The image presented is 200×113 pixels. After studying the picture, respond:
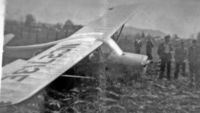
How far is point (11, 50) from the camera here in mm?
2018

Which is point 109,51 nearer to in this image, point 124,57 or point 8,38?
point 124,57

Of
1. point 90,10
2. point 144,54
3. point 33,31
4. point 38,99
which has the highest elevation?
point 90,10

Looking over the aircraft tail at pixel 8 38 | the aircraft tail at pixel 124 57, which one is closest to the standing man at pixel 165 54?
the aircraft tail at pixel 124 57

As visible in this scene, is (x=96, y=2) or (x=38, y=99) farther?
(x=96, y=2)

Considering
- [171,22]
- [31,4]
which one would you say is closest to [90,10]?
[31,4]

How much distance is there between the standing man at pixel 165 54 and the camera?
203 centimetres

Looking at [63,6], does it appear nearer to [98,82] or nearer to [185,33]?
[98,82]

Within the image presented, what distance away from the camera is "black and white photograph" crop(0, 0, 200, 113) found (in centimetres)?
199

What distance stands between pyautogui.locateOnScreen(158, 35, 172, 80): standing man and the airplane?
120mm

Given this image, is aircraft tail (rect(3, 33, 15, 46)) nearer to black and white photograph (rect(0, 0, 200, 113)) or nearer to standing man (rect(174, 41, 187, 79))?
black and white photograph (rect(0, 0, 200, 113))

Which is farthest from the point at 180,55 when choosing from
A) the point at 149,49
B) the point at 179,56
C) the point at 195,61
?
the point at 149,49

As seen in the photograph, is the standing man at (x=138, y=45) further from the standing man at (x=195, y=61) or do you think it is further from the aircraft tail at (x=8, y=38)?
the aircraft tail at (x=8, y=38)

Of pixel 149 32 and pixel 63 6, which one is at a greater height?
pixel 63 6

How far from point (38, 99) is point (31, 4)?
63 centimetres
